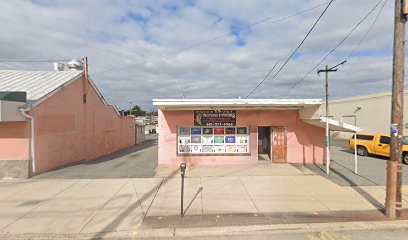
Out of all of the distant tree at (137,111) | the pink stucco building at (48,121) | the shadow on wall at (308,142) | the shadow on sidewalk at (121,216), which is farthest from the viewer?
the distant tree at (137,111)

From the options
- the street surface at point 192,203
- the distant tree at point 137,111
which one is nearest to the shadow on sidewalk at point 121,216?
the street surface at point 192,203

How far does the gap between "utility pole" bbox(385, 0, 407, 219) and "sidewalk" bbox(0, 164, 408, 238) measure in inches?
19.3

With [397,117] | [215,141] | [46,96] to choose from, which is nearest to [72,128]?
[46,96]

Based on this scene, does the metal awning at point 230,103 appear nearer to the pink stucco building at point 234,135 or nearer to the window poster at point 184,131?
the pink stucco building at point 234,135

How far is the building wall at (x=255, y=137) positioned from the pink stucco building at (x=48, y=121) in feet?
16.3

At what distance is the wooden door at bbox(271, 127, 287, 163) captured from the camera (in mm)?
11555

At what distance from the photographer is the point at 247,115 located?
1127 cm

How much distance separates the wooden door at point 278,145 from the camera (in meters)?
11.6

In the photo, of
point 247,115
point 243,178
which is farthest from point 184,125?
point 243,178

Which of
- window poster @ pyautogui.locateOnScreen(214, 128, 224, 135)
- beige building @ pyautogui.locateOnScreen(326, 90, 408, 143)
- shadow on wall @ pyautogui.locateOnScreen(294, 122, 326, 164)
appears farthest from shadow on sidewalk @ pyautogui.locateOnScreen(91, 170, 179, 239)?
beige building @ pyautogui.locateOnScreen(326, 90, 408, 143)

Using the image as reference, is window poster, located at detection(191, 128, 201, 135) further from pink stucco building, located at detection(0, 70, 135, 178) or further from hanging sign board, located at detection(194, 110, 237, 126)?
pink stucco building, located at detection(0, 70, 135, 178)

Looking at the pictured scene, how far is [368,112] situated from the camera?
74.6 ft

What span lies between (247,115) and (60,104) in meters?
9.27

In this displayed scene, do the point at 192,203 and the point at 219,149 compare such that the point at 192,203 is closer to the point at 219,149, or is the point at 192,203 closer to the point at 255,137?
the point at 219,149
